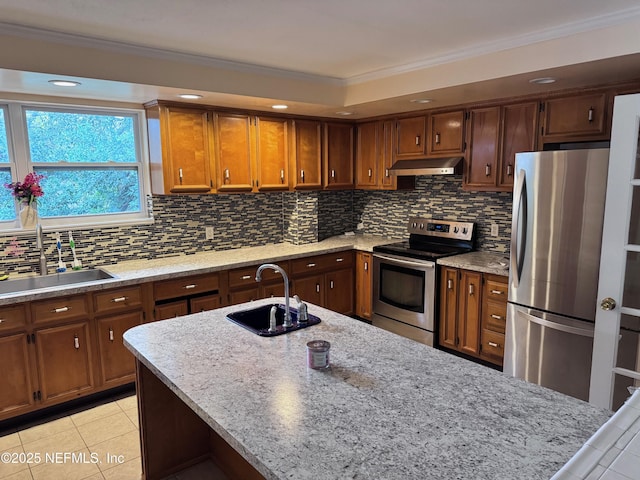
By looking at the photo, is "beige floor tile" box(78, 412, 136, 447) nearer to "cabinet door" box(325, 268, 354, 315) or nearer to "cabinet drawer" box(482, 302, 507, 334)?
"cabinet door" box(325, 268, 354, 315)

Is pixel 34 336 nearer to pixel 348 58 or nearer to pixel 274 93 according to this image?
pixel 274 93

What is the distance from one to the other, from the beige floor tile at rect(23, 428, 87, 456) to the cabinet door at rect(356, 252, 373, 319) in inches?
105

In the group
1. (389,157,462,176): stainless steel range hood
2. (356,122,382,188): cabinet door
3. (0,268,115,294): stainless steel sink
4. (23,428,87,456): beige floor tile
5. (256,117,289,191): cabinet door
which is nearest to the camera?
(23,428,87,456): beige floor tile

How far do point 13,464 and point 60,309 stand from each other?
0.91 metres

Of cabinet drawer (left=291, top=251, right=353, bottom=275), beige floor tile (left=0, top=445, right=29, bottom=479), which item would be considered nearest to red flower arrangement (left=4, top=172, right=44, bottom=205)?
beige floor tile (left=0, top=445, right=29, bottom=479)

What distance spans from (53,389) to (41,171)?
1.62 meters

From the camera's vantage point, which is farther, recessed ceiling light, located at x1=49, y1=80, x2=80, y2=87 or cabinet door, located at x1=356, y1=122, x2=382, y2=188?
cabinet door, located at x1=356, y1=122, x2=382, y2=188

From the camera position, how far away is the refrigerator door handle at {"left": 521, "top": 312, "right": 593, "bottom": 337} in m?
2.67

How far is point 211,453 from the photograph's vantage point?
7.55 ft

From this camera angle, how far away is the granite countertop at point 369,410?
3.80ft

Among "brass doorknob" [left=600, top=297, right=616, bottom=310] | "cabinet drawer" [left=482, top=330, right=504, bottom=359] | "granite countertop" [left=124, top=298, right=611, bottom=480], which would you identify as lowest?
"cabinet drawer" [left=482, top=330, right=504, bottom=359]

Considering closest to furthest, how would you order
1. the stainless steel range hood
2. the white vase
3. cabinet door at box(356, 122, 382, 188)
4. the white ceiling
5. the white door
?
1. the white ceiling
2. the white door
3. the white vase
4. the stainless steel range hood
5. cabinet door at box(356, 122, 382, 188)

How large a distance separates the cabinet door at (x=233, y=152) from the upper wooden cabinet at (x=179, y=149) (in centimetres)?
10

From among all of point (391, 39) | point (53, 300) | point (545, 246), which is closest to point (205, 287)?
point (53, 300)
